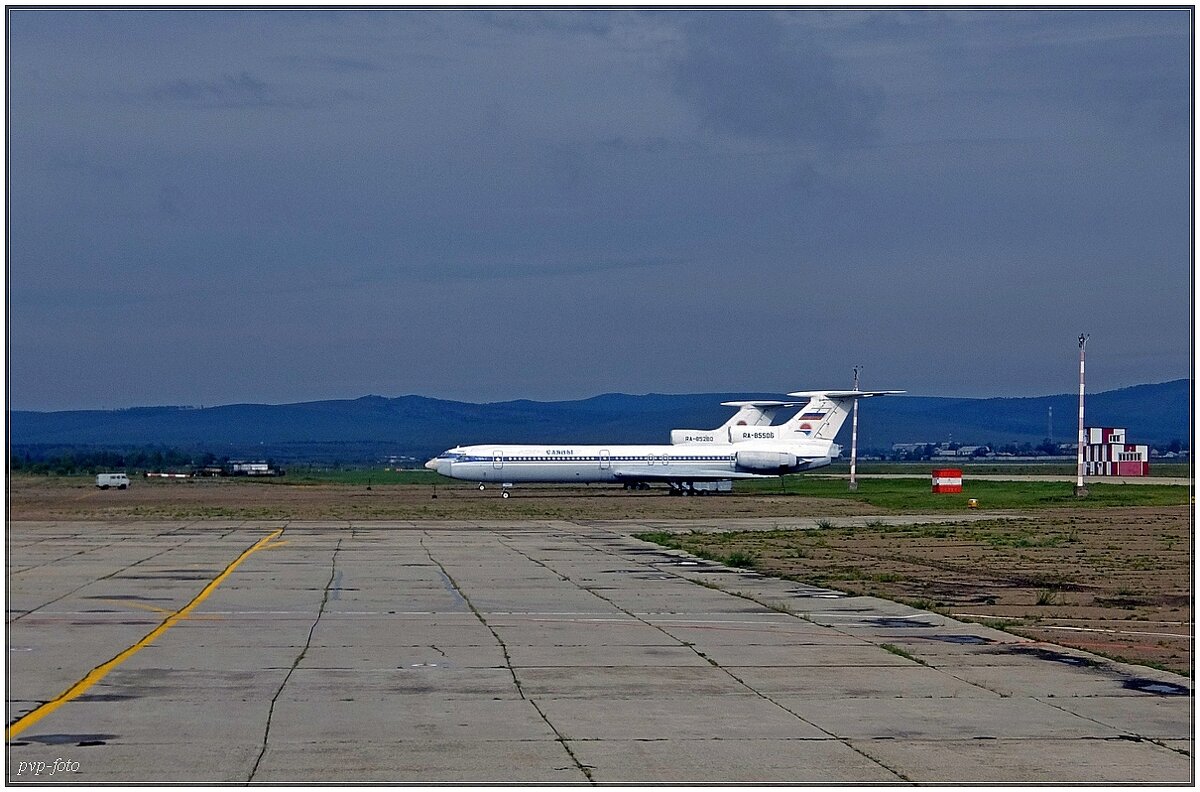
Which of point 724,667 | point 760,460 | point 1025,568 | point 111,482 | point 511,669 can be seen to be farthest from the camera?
point 111,482

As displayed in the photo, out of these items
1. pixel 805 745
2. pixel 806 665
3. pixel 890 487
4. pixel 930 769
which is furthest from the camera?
pixel 890 487

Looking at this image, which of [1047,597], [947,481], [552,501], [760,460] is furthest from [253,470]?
[1047,597]

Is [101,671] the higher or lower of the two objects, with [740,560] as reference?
higher

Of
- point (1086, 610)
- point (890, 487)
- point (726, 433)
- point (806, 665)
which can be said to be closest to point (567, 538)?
point (1086, 610)

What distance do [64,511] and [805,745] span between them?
6030cm

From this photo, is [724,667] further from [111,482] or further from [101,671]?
[111,482]

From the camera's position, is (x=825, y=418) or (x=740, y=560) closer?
(x=740, y=560)

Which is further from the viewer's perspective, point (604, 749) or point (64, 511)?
point (64, 511)

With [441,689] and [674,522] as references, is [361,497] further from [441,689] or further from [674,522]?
[441,689]

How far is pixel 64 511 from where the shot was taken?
219ft

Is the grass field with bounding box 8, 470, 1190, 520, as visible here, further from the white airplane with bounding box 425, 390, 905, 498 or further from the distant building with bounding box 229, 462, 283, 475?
the distant building with bounding box 229, 462, 283, 475

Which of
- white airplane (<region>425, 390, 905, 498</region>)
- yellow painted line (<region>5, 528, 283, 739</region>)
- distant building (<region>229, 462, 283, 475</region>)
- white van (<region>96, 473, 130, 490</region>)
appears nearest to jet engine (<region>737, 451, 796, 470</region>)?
white airplane (<region>425, 390, 905, 498</region>)

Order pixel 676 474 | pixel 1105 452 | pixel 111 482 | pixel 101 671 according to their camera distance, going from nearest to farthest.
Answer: pixel 101 671, pixel 676 474, pixel 111 482, pixel 1105 452

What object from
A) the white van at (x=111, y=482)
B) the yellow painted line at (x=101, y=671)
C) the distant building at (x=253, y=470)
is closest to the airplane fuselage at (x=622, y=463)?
the white van at (x=111, y=482)
